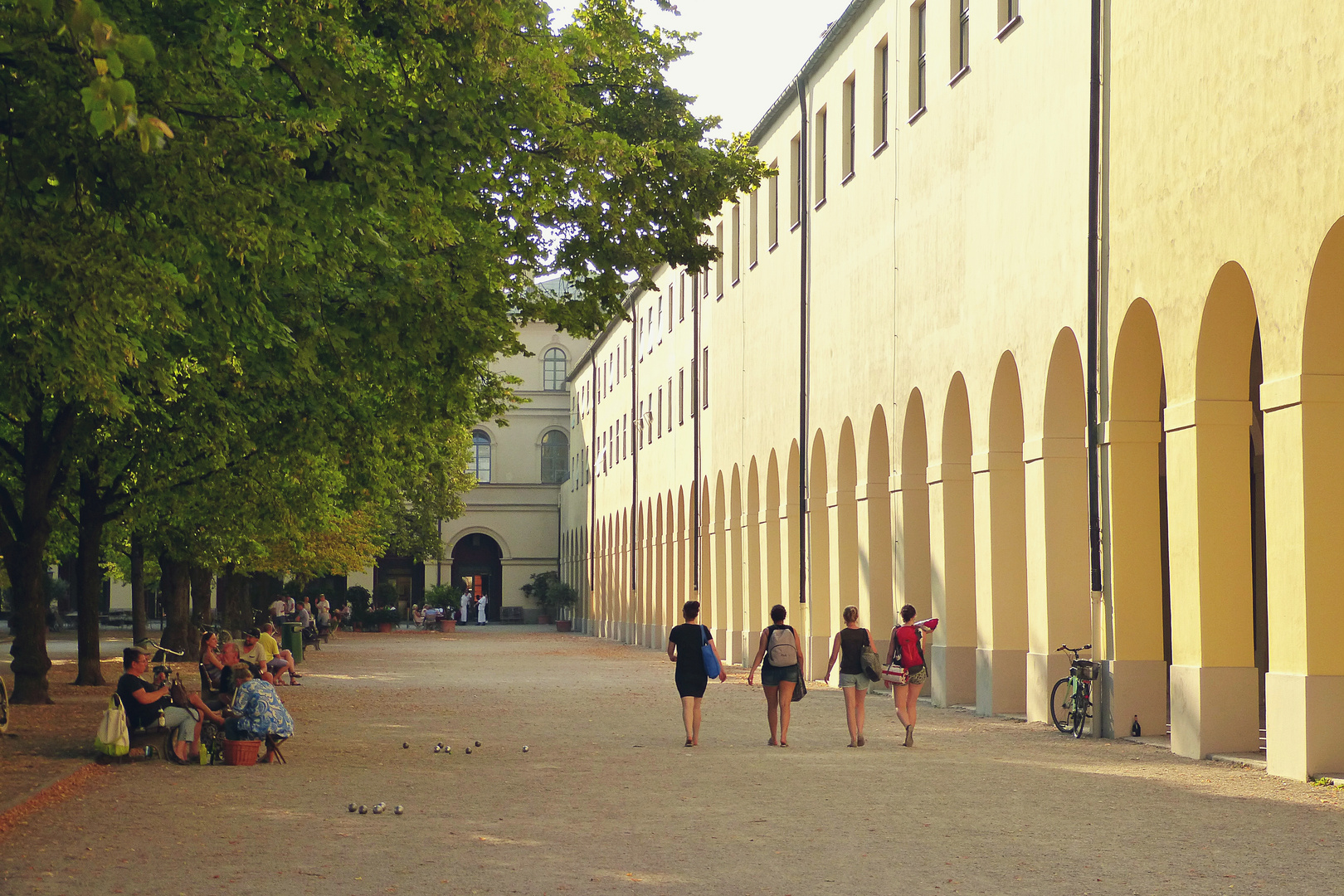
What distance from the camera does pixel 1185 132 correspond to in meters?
16.3

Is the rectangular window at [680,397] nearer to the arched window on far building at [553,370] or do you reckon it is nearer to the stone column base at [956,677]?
the stone column base at [956,677]

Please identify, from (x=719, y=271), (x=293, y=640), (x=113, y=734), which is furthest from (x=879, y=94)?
(x=293, y=640)

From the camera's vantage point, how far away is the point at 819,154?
33.1 metres

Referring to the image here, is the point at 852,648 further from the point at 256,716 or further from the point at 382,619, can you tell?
the point at 382,619

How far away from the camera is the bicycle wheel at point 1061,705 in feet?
62.9

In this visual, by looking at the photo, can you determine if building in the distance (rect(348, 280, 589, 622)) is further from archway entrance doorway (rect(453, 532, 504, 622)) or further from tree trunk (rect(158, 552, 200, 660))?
tree trunk (rect(158, 552, 200, 660))

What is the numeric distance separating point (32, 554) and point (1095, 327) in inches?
559

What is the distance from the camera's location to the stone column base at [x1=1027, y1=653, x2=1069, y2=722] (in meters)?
20.3

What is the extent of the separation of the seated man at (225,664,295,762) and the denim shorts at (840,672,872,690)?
569 centimetres

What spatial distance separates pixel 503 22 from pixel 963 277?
12.3m

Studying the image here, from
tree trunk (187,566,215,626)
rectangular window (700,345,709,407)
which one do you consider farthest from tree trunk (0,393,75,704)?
rectangular window (700,345,709,407)

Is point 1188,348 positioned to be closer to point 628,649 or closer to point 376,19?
point 376,19

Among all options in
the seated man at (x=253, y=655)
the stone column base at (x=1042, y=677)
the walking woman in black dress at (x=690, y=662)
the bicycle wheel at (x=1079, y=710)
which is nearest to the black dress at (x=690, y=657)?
the walking woman in black dress at (x=690, y=662)

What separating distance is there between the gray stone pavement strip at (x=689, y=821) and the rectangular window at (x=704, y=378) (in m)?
25.5
